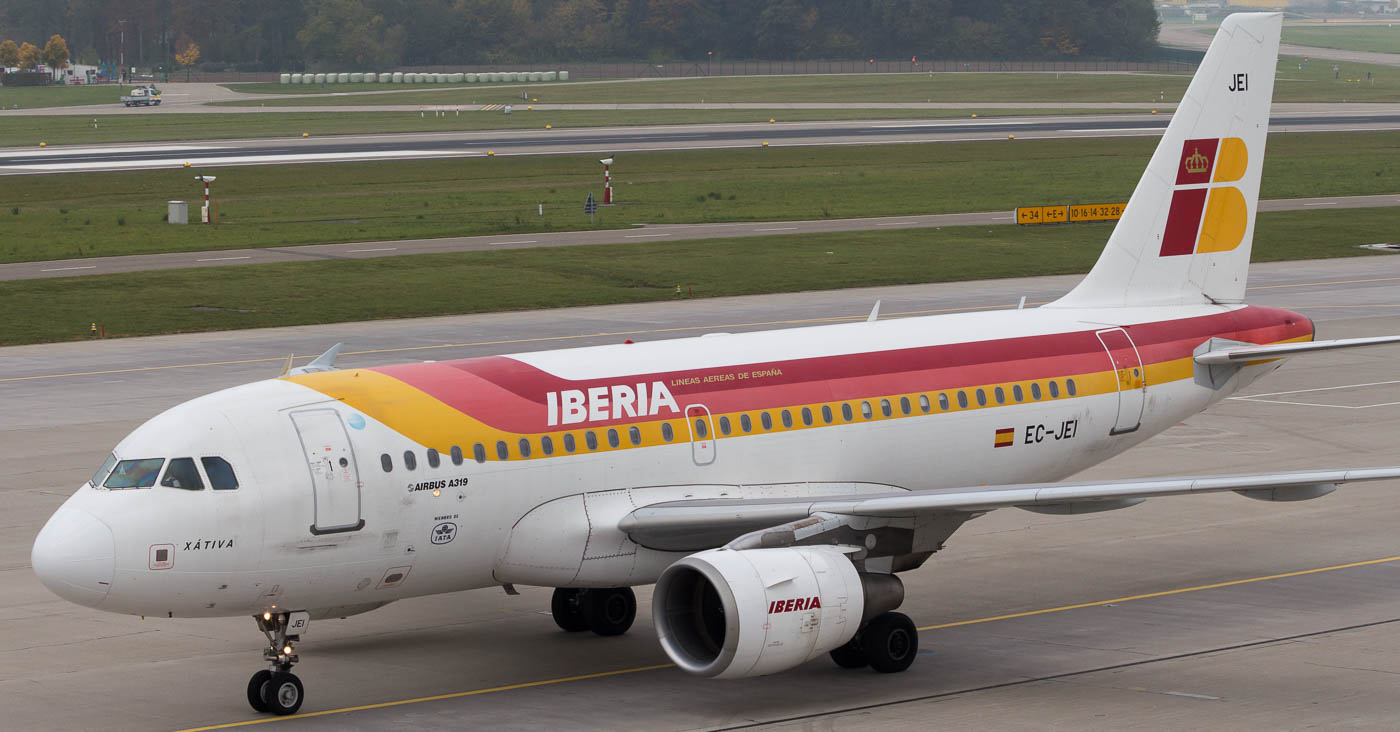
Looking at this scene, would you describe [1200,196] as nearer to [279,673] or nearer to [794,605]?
[794,605]

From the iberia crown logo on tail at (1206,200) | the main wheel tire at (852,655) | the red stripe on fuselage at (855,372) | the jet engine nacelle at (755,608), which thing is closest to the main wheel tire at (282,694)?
the red stripe on fuselage at (855,372)

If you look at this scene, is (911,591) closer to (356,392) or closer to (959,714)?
(959,714)

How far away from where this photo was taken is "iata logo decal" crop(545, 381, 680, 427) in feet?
74.6

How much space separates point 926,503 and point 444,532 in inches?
232

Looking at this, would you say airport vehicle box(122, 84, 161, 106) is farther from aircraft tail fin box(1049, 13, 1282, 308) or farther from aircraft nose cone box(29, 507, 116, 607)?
aircraft nose cone box(29, 507, 116, 607)

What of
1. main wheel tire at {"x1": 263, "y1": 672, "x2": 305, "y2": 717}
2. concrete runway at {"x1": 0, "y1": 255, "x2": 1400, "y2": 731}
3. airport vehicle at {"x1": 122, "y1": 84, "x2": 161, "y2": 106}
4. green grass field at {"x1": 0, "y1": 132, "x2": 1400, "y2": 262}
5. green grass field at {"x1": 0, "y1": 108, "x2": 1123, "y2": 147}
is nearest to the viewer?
main wheel tire at {"x1": 263, "y1": 672, "x2": 305, "y2": 717}

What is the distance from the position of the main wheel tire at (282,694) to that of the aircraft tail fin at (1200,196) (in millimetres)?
14108

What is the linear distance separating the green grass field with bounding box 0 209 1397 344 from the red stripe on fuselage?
108 ft

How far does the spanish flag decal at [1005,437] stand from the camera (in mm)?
26328

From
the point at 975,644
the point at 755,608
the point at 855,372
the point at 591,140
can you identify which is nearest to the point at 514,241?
the point at 855,372

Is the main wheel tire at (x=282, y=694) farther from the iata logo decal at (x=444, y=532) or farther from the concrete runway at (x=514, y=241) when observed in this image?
the concrete runway at (x=514, y=241)

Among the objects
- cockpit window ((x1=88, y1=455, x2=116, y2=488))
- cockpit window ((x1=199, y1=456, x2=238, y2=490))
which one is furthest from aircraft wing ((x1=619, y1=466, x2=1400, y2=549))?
cockpit window ((x1=88, y1=455, x2=116, y2=488))

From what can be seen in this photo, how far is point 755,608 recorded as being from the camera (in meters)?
20.5

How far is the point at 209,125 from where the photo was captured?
15662 centimetres
